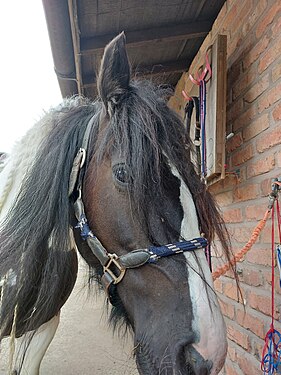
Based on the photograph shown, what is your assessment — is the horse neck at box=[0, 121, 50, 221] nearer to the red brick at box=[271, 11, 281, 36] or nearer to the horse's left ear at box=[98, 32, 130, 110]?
the horse's left ear at box=[98, 32, 130, 110]

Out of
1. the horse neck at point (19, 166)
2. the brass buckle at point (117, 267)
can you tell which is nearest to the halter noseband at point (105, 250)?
the brass buckle at point (117, 267)

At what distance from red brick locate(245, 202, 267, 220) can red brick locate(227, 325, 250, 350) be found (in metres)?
0.65

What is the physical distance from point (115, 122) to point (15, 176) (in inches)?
22.2

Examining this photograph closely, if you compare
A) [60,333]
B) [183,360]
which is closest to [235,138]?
[183,360]

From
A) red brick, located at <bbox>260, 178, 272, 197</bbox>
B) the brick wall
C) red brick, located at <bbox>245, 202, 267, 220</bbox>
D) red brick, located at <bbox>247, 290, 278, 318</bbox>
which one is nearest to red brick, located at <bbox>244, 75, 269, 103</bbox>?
the brick wall

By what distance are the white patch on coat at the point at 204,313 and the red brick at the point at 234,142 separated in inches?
Result: 44.7

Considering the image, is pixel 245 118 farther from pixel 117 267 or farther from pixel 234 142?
pixel 117 267

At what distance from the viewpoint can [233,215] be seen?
7.11ft

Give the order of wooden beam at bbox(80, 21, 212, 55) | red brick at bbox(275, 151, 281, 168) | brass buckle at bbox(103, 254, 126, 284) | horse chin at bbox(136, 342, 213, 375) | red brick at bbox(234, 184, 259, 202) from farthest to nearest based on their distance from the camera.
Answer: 1. wooden beam at bbox(80, 21, 212, 55)
2. red brick at bbox(234, 184, 259, 202)
3. red brick at bbox(275, 151, 281, 168)
4. brass buckle at bbox(103, 254, 126, 284)
5. horse chin at bbox(136, 342, 213, 375)

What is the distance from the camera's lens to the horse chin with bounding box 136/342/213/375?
0.96 m

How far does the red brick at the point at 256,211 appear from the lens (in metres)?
1.76

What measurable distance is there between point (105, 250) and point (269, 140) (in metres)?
1.00

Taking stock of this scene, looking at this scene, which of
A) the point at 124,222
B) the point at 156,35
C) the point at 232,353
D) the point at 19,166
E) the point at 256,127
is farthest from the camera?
the point at 156,35

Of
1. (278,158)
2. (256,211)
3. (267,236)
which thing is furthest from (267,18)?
(267,236)
